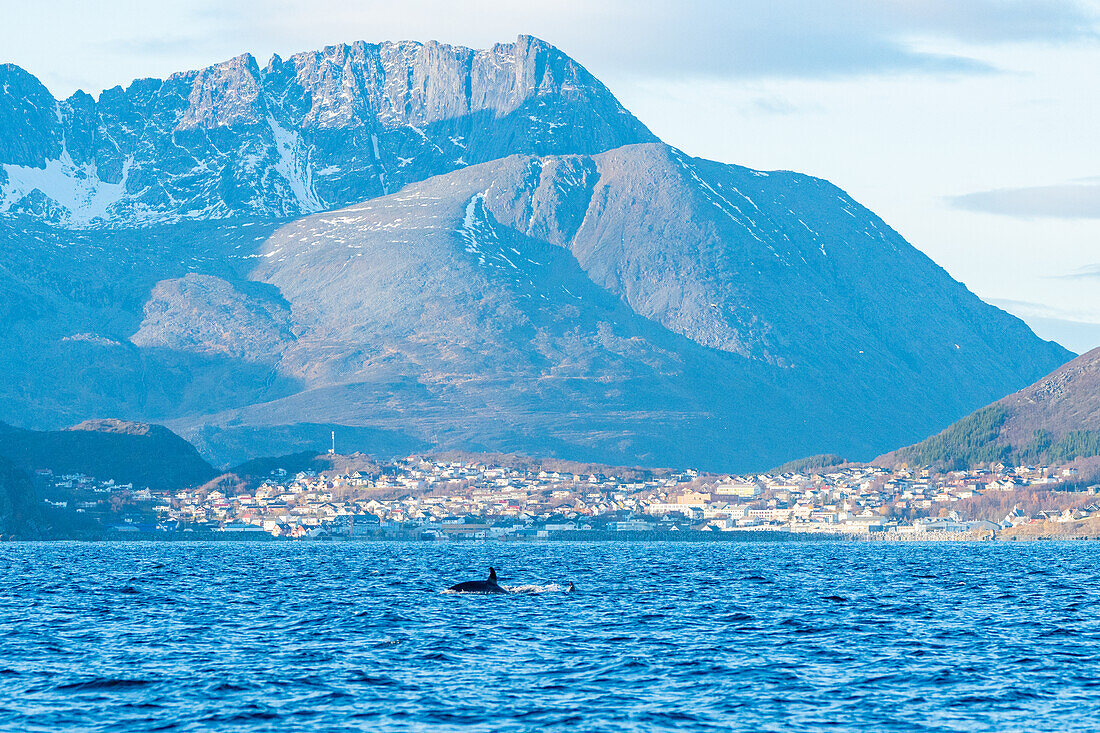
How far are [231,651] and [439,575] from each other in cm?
8706

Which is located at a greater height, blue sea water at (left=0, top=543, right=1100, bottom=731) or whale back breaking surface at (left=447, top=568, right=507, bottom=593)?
whale back breaking surface at (left=447, top=568, right=507, bottom=593)

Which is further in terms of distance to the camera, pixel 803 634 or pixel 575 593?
pixel 575 593

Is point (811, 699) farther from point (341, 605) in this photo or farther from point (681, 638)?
point (341, 605)

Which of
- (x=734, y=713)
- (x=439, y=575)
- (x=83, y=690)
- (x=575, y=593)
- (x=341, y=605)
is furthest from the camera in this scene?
(x=439, y=575)

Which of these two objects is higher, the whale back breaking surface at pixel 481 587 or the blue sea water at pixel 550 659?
the whale back breaking surface at pixel 481 587

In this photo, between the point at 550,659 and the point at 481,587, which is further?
the point at 481,587

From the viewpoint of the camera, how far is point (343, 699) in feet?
220

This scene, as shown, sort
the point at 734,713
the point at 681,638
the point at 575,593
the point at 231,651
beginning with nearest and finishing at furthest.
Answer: the point at 734,713
the point at 231,651
the point at 681,638
the point at 575,593

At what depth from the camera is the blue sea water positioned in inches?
2486

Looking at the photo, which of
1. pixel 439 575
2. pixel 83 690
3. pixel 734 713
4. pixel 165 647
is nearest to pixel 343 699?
pixel 83 690

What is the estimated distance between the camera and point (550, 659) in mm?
80188

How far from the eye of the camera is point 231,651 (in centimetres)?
8412

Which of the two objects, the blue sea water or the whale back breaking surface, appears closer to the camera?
the blue sea water

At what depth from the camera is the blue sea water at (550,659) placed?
207 ft
